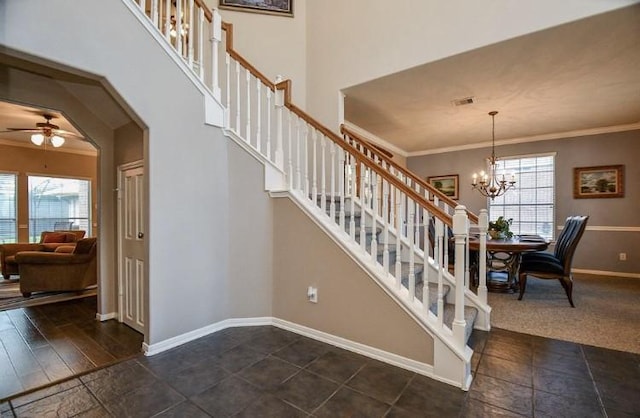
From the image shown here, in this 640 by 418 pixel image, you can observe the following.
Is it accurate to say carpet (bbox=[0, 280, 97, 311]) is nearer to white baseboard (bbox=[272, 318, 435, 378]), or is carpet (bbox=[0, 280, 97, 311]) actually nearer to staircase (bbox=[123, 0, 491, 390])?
white baseboard (bbox=[272, 318, 435, 378])

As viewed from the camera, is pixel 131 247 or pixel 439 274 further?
pixel 131 247

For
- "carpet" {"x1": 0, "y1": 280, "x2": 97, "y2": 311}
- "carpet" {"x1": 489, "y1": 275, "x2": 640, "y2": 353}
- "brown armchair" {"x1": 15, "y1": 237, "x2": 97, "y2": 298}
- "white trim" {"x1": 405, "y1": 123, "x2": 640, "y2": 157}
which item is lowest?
"carpet" {"x1": 0, "y1": 280, "x2": 97, "y2": 311}

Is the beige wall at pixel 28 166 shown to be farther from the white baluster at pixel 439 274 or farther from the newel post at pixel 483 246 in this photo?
the newel post at pixel 483 246

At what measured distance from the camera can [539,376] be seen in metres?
2.04

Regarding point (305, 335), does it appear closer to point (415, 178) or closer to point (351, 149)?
point (351, 149)

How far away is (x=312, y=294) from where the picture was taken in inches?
106

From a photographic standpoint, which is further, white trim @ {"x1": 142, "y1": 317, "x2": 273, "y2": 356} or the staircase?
white trim @ {"x1": 142, "y1": 317, "x2": 273, "y2": 356}

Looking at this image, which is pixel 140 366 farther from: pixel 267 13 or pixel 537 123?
pixel 537 123

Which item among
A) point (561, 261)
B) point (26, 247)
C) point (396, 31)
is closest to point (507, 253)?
point (561, 261)

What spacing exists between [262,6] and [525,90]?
3720 mm

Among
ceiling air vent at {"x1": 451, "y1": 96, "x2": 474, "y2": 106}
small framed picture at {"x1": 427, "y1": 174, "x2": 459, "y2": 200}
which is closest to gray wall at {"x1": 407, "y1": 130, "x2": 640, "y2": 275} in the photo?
small framed picture at {"x1": 427, "y1": 174, "x2": 459, "y2": 200}

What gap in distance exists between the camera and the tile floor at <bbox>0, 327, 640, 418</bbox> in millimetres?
1710

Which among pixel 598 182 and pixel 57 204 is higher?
pixel 598 182

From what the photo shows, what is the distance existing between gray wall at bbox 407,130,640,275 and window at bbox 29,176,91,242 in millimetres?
10070
